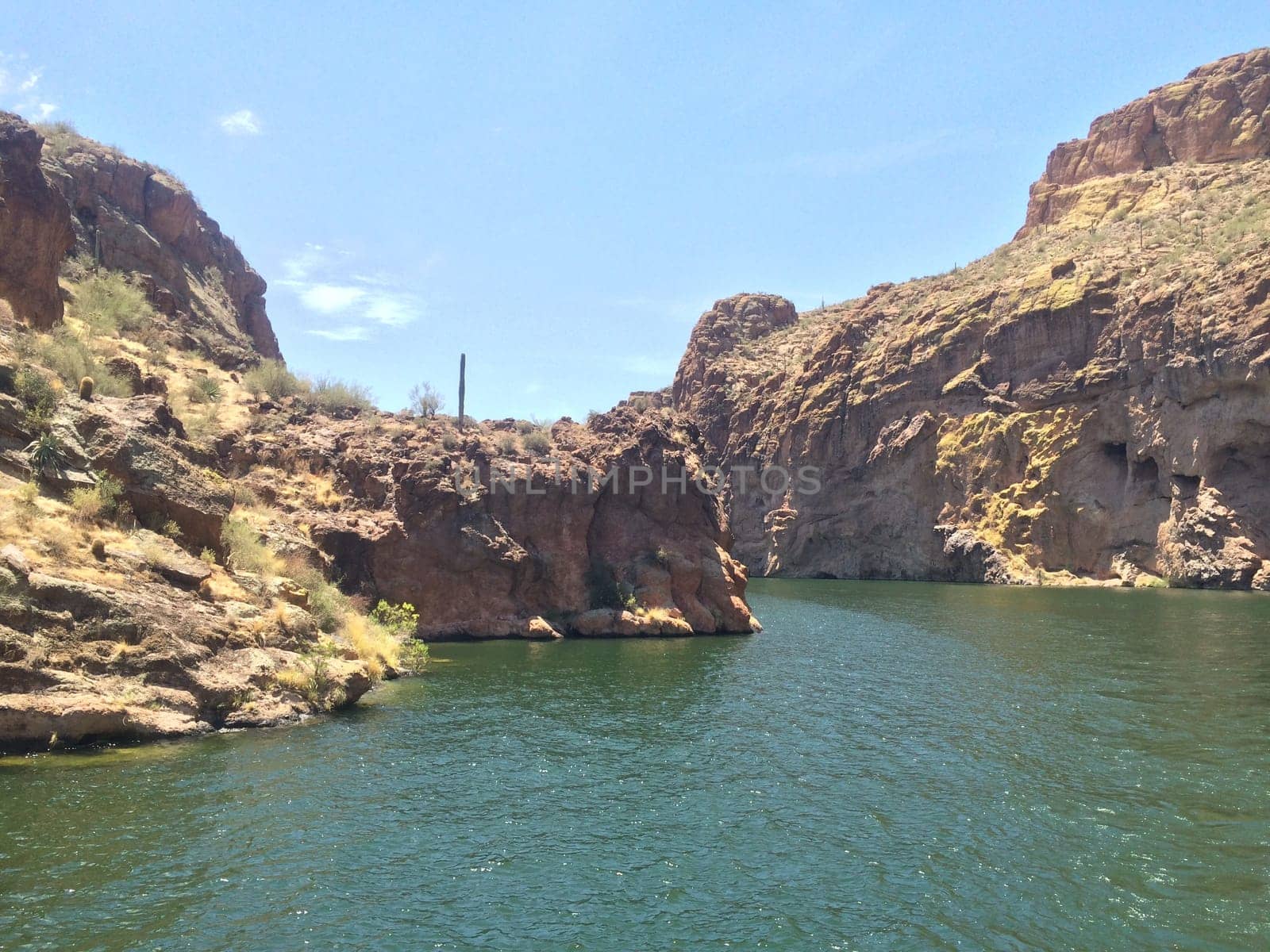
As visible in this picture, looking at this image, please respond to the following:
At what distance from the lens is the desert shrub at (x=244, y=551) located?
22.2 m

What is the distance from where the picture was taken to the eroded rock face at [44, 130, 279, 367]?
41125 mm

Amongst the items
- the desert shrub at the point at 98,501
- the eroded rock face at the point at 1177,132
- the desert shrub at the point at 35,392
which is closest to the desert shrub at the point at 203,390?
the desert shrub at the point at 35,392

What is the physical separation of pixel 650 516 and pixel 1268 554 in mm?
47946

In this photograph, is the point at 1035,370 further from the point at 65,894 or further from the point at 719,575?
the point at 65,894

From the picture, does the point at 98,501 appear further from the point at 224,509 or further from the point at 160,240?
the point at 160,240

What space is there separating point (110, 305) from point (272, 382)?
701 cm

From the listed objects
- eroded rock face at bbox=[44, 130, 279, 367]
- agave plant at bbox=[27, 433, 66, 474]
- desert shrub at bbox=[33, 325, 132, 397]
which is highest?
eroded rock face at bbox=[44, 130, 279, 367]

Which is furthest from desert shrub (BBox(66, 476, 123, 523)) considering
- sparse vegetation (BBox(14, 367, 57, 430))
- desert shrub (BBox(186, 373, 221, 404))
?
desert shrub (BBox(186, 373, 221, 404))

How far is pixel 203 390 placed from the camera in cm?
3472

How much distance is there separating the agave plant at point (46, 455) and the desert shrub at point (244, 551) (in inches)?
162

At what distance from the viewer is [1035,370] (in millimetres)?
77000

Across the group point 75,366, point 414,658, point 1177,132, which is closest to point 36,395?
point 75,366

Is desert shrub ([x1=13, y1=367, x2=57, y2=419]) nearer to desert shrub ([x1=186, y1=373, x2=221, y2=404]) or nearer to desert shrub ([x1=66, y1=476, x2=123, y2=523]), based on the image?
desert shrub ([x1=66, y1=476, x2=123, y2=523])

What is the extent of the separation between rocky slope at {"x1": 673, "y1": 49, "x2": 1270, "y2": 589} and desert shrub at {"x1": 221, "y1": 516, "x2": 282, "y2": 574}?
62363 mm
